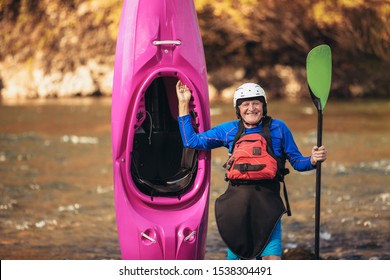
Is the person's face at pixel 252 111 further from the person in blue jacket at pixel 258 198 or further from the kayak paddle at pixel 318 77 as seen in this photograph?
the kayak paddle at pixel 318 77

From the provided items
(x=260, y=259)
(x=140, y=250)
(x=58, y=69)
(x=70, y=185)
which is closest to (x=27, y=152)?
(x=70, y=185)

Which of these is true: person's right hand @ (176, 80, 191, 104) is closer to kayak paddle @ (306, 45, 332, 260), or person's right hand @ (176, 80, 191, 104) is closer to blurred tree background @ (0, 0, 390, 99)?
kayak paddle @ (306, 45, 332, 260)

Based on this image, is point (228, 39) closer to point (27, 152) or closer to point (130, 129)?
point (27, 152)

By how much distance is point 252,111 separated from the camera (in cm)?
344

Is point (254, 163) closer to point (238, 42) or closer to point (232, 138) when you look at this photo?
point (232, 138)

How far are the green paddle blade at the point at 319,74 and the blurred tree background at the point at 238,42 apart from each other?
11828mm

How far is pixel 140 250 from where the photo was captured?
13.1 feet

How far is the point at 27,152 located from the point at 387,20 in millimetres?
7566

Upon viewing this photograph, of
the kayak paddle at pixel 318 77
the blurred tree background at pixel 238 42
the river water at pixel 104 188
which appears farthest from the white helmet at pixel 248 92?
the blurred tree background at pixel 238 42

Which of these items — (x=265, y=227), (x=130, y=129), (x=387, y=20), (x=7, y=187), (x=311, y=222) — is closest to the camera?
(x=265, y=227)

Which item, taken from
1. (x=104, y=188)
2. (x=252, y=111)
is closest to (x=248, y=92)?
(x=252, y=111)

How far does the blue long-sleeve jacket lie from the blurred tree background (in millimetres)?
11926

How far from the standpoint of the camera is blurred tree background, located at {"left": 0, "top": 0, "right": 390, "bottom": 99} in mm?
16062

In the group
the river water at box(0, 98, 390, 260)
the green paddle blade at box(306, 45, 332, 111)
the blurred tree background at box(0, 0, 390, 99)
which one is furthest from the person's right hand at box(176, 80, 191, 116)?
the blurred tree background at box(0, 0, 390, 99)
